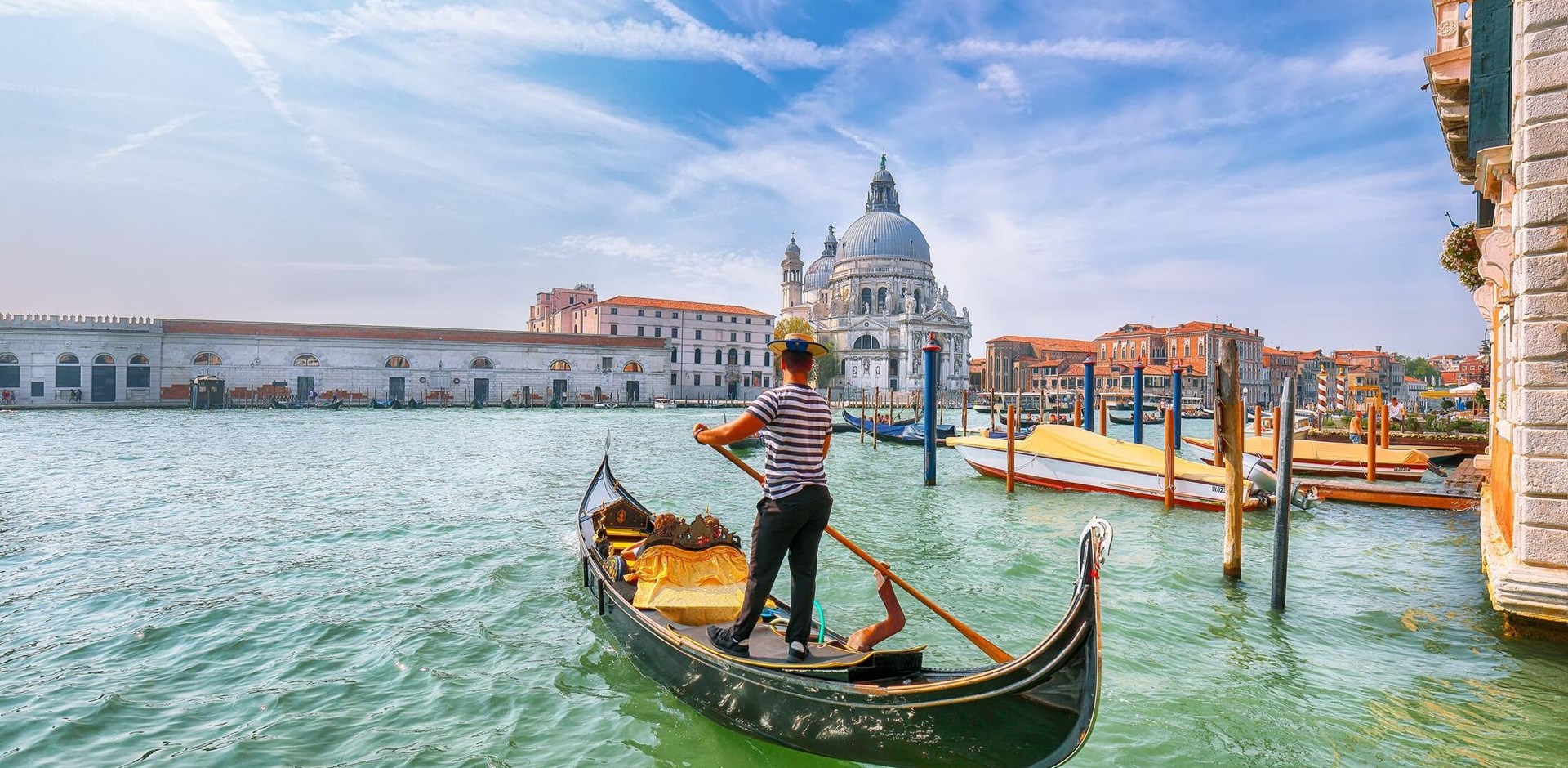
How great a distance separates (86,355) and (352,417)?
12.6 m

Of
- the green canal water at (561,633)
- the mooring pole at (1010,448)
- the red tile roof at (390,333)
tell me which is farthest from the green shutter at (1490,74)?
the red tile roof at (390,333)

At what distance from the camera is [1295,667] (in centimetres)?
433

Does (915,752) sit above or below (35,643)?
above

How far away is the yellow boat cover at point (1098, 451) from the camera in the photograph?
10328 millimetres

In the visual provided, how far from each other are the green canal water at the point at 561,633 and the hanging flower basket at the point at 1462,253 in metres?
2.45

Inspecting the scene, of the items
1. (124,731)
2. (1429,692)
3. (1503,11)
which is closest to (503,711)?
(124,731)

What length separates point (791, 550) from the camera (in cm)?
309

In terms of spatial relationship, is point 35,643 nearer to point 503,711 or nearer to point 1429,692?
point 503,711

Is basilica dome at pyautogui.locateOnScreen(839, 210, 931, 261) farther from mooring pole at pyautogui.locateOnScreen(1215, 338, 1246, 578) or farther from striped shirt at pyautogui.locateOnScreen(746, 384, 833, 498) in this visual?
striped shirt at pyautogui.locateOnScreen(746, 384, 833, 498)

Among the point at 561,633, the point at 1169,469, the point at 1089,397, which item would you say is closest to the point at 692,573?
the point at 561,633

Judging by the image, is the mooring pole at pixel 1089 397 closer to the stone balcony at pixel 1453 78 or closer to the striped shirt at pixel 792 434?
the stone balcony at pixel 1453 78

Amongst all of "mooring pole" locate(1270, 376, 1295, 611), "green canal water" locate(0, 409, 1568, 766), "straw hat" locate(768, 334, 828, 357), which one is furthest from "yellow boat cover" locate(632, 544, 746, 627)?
"mooring pole" locate(1270, 376, 1295, 611)

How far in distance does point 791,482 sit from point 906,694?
0.85 metres

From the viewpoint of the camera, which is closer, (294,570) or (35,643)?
(35,643)
